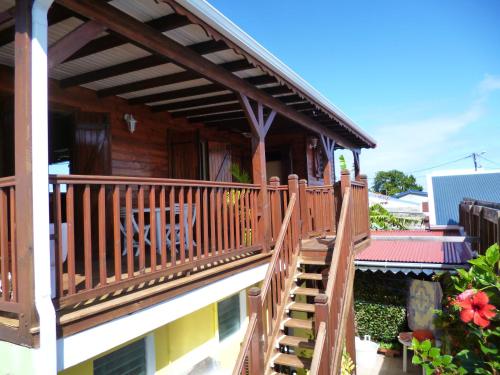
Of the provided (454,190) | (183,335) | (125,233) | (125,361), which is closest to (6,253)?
(125,233)

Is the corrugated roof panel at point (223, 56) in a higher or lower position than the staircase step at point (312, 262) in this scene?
higher

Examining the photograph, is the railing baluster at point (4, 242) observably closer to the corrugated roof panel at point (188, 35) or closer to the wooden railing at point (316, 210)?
the corrugated roof panel at point (188, 35)

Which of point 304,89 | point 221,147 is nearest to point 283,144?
point 221,147

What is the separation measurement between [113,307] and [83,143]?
9.93ft

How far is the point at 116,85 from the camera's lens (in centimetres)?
555

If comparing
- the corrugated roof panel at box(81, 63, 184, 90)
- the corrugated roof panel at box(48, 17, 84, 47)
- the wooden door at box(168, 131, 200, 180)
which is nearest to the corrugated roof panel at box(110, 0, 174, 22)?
the corrugated roof panel at box(48, 17, 84, 47)

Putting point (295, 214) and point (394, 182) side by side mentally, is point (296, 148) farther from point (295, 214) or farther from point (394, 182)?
point (394, 182)

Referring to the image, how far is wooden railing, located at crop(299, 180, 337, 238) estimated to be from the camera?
6.15 m

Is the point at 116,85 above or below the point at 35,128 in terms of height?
above

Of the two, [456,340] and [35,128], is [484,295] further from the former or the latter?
[35,128]

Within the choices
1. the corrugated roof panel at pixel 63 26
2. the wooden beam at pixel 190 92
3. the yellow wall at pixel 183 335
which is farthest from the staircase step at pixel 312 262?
the corrugated roof panel at pixel 63 26

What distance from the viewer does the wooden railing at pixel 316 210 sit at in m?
6.15

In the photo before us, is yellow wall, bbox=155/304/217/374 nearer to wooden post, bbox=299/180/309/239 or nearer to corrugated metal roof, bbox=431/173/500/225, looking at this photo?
wooden post, bbox=299/180/309/239

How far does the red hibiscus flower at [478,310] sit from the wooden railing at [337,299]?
1.29 metres
